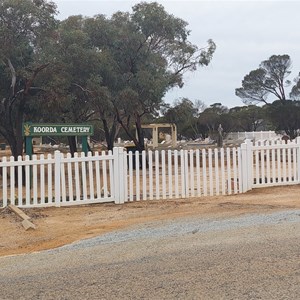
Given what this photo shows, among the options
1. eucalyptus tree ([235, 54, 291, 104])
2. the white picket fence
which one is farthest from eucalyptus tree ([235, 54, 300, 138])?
the white picket fence

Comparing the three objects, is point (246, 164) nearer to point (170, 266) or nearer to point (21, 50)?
point (170, 266)

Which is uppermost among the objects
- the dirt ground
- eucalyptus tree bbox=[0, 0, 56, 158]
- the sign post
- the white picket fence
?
eucalyptus tree bbox=[0, 0, 56, 158]

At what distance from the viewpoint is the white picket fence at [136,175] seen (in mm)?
10711

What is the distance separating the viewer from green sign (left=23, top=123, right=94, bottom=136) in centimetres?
1489

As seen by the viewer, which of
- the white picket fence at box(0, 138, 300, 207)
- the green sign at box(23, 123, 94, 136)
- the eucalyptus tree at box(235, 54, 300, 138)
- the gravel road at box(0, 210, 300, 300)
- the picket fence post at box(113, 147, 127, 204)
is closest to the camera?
the gravel road at box(0, 210, 300, 300)

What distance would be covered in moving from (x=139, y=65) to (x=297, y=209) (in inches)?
767

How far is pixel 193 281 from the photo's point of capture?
4812 millimetres

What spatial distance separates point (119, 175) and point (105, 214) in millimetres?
1477

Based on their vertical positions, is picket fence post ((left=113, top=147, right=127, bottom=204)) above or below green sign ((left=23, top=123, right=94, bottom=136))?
below

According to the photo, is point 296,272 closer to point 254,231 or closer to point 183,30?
point 254,231

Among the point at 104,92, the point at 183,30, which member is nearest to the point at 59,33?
the point at 104,92

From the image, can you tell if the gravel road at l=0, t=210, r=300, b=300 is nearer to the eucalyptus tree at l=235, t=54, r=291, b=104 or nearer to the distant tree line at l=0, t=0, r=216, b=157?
the distant tree line at l=0, t=0, r=216, b=157

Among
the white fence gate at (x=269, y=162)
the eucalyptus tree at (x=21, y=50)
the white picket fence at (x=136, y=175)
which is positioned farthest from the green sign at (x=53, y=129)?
the white fence gate at (x=269, y=162)

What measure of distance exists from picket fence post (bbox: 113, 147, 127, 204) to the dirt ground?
328 mm
